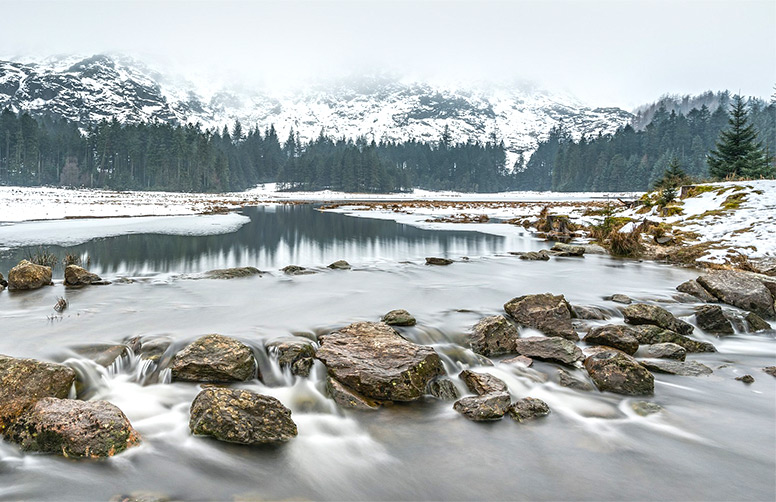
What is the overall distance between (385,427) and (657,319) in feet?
22.3

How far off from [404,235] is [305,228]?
29.1ft

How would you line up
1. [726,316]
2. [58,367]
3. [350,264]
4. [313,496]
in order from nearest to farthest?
[313,496]
[58,367]
[726,316]
[350,264]

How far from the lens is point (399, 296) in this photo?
1226 centimetres

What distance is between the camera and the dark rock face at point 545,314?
8688mm

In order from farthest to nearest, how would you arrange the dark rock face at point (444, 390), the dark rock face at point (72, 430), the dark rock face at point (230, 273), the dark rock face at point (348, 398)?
the dark rock face at point (230, 273) → the dark rock face at point (444, 390) → the dark rock face at point (348, 398) → the dark rock face at point (72, 430)

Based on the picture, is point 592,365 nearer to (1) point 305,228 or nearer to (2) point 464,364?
A: (2) point 464,364

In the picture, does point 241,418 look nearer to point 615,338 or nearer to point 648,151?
point 615,338

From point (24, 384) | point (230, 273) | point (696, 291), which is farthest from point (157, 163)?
point (696, 291)

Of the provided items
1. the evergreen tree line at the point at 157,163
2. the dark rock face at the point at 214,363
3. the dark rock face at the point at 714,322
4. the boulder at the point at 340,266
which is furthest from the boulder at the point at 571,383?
the evergreen tree line at the point at 157,163

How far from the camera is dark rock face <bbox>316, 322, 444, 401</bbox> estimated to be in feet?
20.2

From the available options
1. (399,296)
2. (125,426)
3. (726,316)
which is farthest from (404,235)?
(125,426)

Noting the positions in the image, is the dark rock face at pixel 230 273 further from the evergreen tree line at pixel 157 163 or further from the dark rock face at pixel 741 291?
the evergreen tree line at pixel 157 163

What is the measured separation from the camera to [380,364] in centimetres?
651

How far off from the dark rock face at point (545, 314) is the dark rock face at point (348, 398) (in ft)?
14.7
